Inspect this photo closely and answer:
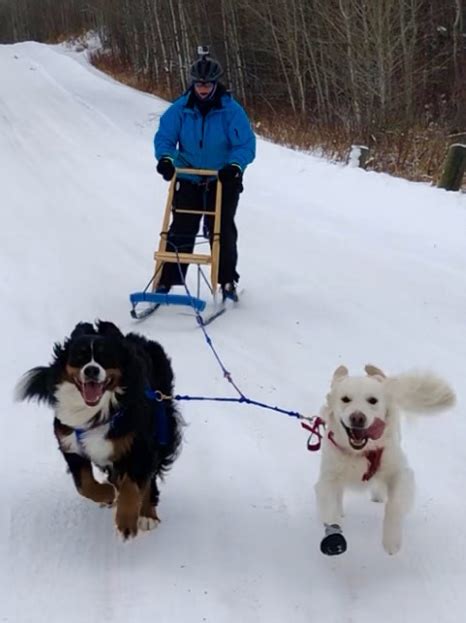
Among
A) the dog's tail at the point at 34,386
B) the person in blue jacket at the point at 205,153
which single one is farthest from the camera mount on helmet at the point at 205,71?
the dog's tail at the point at 34,386

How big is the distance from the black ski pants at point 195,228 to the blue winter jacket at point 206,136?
8.6 inches

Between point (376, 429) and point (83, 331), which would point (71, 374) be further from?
point (376, 429)

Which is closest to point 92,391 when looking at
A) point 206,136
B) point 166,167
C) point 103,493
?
point 103,493

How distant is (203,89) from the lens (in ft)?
22.8

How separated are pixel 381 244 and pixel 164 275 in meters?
2.97

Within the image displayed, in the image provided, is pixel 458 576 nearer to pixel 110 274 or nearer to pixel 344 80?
pixel 110 274

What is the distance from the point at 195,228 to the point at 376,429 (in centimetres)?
437

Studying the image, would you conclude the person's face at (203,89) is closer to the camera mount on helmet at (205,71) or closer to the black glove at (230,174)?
the camera mount on helmet at (205,71)

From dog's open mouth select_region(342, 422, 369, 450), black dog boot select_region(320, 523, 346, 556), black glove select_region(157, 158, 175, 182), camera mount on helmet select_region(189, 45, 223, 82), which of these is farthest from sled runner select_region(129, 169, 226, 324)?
black dog boot select_region(320, 523, 346, 556)

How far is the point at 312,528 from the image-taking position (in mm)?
3740

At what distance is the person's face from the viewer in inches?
273

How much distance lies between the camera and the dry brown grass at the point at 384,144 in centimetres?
1325

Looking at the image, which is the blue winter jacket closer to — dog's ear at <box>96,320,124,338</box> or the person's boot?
the person's boot

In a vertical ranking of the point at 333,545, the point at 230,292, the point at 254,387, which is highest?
the point at 333,545
